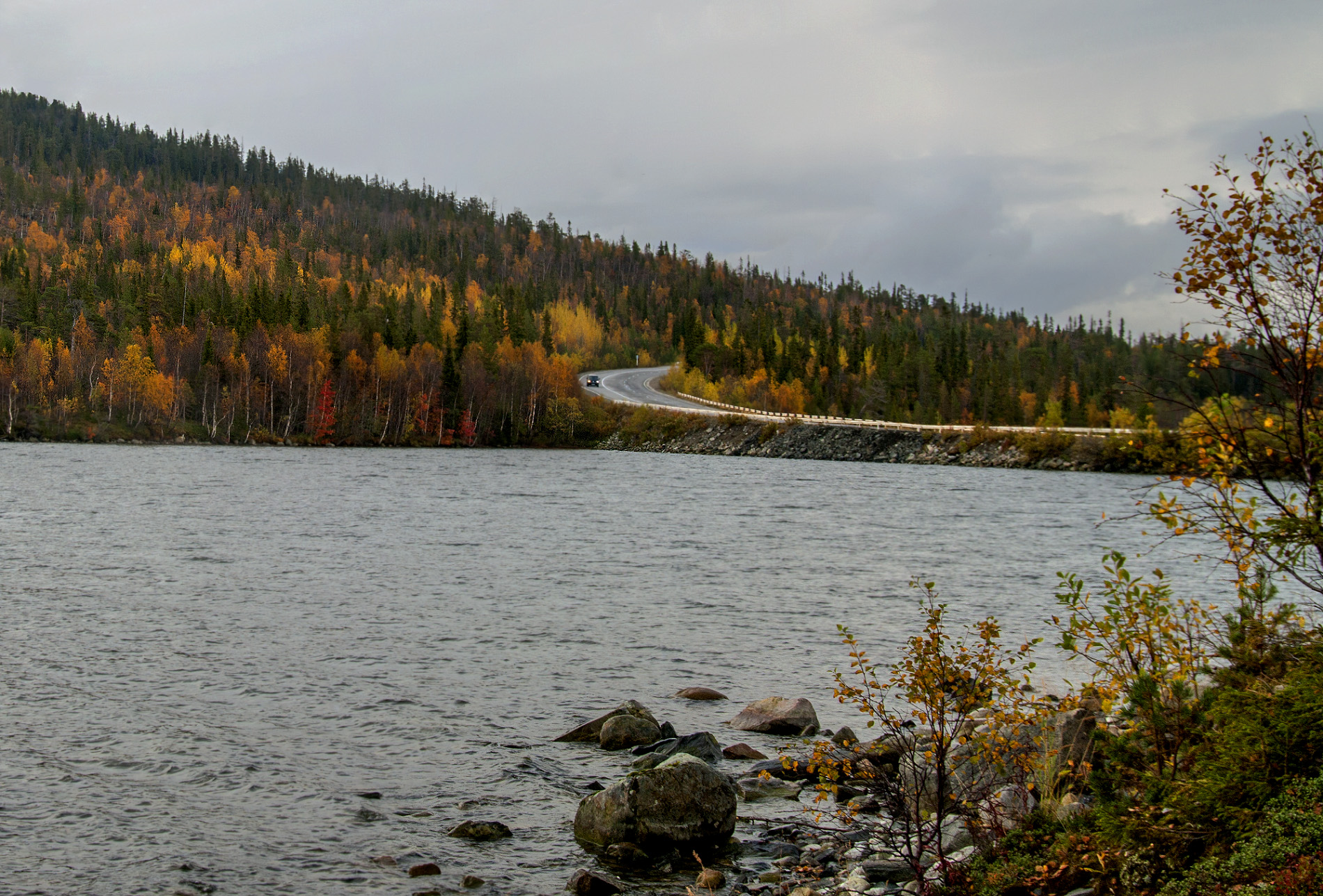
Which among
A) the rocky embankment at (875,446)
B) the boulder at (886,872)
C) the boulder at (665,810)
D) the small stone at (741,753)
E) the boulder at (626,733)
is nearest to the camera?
the boulder at (886,872)

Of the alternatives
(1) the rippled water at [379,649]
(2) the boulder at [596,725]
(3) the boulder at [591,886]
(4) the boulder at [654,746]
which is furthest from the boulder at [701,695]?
(3) the boulder at [591,886]

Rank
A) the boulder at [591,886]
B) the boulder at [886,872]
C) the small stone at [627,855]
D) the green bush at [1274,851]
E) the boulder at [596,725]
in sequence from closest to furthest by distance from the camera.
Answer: the green bush at [1274,851] < the boulder at [886,872] < the boulder at [591,886] < the small stone at [627,855] < the boulder at [596,725]

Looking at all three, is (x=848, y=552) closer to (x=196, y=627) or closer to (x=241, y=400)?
(x=196, y=627)

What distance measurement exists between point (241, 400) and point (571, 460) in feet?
144

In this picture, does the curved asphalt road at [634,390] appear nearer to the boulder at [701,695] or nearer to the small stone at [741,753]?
the boulder at [701,695]

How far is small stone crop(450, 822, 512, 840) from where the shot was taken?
12.0 metres

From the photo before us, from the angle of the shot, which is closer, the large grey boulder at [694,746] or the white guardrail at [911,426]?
the large grey boulder at [694,746]

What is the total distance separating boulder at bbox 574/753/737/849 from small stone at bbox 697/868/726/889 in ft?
3.80

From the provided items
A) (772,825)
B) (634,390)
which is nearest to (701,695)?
(772,825)

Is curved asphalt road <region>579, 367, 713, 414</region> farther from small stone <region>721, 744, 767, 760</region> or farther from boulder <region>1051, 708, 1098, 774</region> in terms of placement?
boulder <region>1051, 708, 1098, 774</region>

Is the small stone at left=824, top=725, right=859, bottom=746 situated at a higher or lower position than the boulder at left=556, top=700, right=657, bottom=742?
higher

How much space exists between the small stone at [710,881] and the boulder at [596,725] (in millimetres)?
5459

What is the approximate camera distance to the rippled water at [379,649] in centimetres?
1188

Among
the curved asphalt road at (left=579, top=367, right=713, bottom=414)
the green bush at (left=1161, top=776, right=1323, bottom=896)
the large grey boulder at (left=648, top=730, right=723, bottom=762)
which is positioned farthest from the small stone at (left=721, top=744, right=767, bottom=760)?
the curved asphalt road at (left=579, top=367, right=713, bottom=414)
